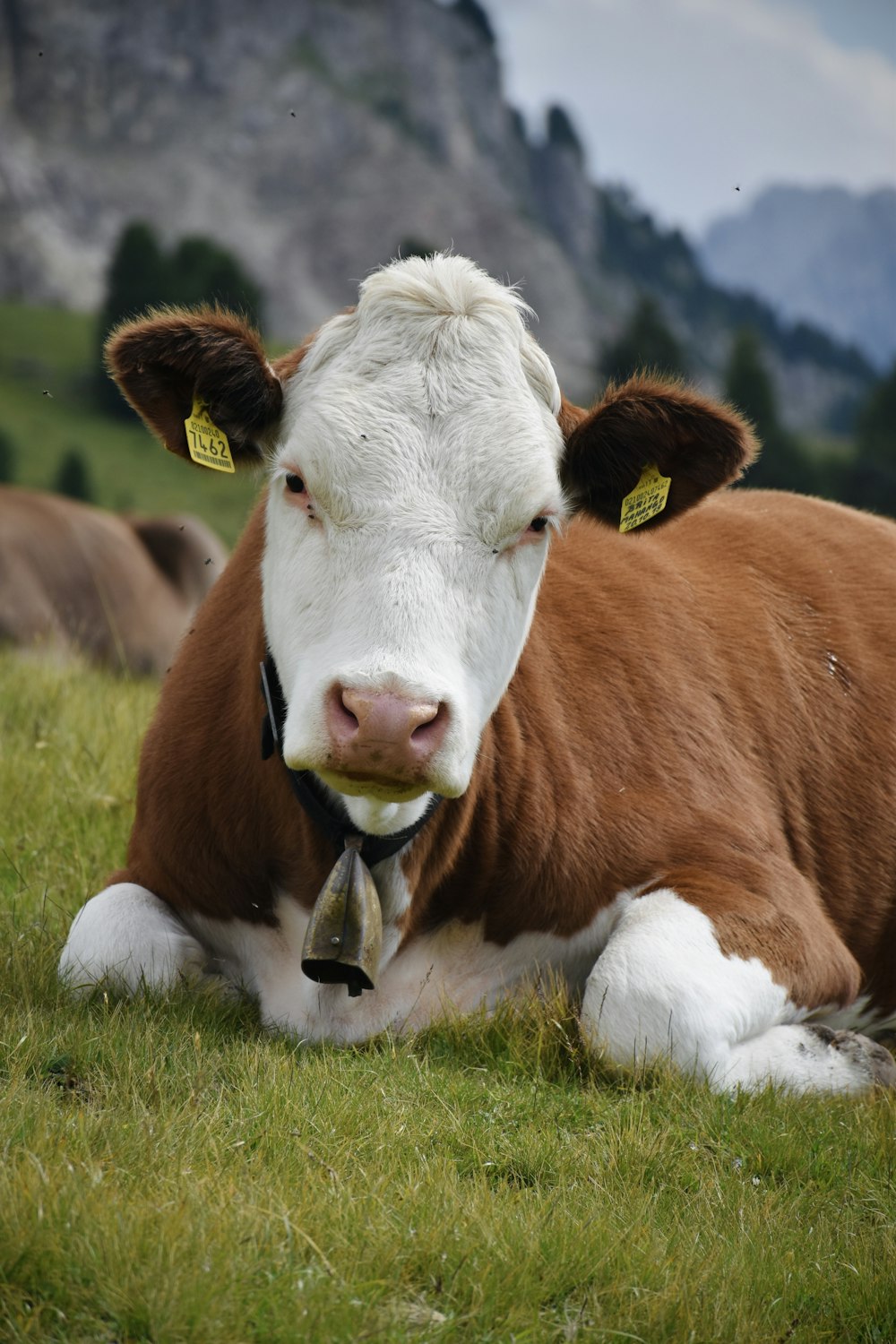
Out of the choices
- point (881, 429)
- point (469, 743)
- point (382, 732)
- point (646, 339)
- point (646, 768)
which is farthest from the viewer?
point (881, 429)

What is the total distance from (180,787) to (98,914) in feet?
1.52

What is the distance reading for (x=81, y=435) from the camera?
78.7 meters

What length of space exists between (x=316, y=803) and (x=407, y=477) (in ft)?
3.25

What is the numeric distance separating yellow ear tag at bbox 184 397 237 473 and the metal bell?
1190 millimetres

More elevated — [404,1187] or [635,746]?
[635,746]

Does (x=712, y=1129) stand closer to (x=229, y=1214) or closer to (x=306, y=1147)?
(x=306, y=1147)

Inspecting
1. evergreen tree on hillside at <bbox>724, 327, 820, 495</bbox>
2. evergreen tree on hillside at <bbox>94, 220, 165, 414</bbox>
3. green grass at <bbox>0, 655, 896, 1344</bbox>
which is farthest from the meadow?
evergreen tree on hillside at <bbox>94, 220, 165, 414</bbox>

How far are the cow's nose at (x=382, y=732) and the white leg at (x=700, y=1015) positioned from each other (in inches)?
48.5

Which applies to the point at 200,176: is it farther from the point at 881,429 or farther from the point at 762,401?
the point at 881,429

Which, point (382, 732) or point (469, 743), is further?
point (469, 743)

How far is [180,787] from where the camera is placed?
462cm

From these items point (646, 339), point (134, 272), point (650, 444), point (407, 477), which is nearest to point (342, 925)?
point (407, 477)

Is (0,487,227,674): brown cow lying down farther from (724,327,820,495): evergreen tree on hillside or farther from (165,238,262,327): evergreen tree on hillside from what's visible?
(165,238,262,327): evergreen tree on hillside

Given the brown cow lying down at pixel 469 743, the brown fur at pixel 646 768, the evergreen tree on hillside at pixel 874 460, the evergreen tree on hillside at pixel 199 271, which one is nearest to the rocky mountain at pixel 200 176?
the evergreen tree on hillside at pixel 199 271
